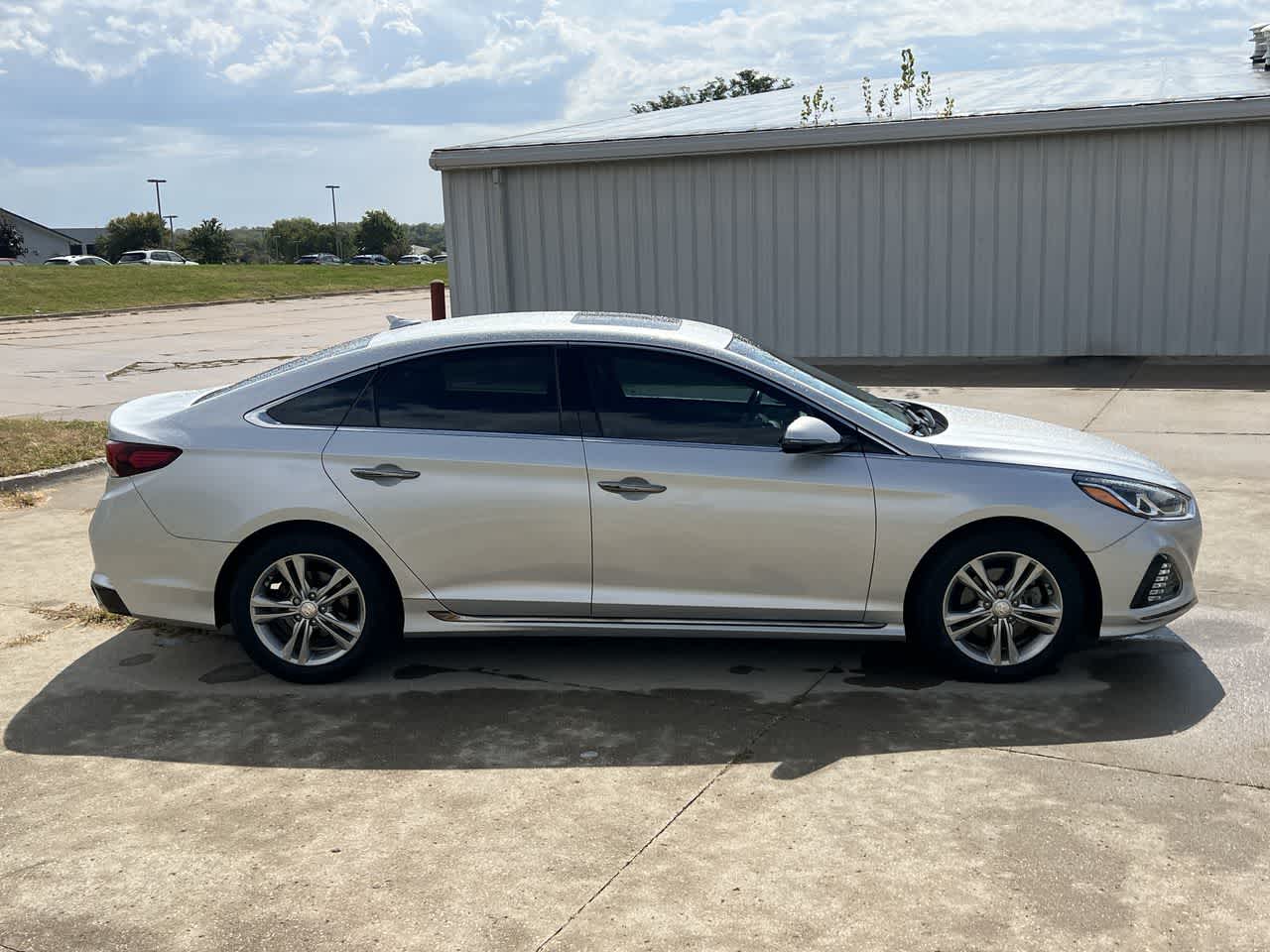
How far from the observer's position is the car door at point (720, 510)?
5.43 m

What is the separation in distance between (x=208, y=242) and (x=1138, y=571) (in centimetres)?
8127

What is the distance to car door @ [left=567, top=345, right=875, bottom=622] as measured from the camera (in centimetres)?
543

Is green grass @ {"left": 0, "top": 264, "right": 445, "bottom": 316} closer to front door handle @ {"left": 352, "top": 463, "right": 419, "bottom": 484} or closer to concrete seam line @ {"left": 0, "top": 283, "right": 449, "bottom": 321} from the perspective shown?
concrete seam line @ {"left": 0, "top": 283, "right": 449, "bottom": 321}

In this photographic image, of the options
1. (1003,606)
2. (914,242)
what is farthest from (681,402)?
(914,242)

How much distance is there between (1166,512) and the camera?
18.1 feet

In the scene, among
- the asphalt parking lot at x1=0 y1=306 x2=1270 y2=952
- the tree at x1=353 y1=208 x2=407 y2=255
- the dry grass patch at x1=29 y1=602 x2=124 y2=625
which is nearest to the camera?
the asphalt parking lot at x1=0 y1=306 x2=1270 y2=952

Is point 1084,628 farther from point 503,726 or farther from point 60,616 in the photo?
point 60,616

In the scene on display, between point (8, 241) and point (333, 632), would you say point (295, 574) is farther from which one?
point (8, 241)

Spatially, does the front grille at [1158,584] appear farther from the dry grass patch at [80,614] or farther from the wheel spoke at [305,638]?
the dry grass patch at [80,614]

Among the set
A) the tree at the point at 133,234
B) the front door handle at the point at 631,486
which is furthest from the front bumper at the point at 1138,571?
the tree at the point at 133,234

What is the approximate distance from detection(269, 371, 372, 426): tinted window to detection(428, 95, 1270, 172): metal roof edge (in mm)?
11390

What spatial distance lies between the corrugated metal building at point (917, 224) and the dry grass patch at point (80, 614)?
1104 centimetres

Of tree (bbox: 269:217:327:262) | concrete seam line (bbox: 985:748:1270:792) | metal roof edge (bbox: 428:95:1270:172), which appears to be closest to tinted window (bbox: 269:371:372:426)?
concrete seam line (bbox: 985:748:1270:792)

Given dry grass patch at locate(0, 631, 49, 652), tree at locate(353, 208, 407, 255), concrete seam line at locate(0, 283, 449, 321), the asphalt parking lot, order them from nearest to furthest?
the asphalt parking lot
dry grass patch at locate(0, 631, 49, 652)
concrete seam line at locate(0, 283, 449, 321)
tree at locate(353, 208, 407, 255)
